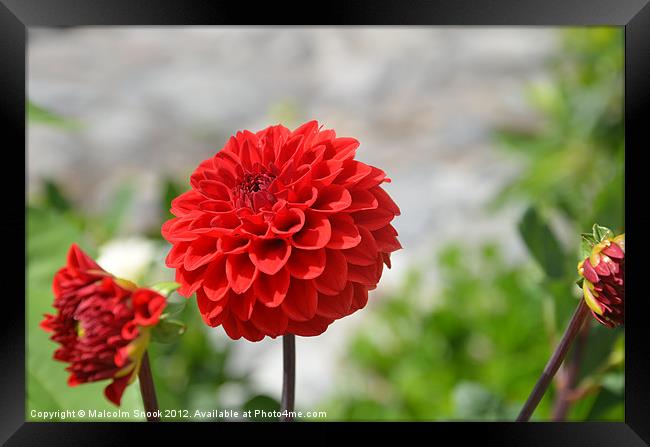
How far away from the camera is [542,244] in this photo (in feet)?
1.77

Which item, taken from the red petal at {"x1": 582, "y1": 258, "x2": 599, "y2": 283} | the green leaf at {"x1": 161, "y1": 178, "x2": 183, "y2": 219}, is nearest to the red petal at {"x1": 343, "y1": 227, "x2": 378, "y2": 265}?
the red petal at {"x1": 582, "y1": 258, "x2": 599, "y2": 283}

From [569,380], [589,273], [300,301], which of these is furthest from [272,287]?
[569,380]

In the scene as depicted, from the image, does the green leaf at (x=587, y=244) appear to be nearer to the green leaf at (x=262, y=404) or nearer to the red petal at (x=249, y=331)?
the red petal at (x=249, y=331)

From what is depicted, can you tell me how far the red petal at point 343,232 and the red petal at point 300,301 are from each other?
22 millimetres

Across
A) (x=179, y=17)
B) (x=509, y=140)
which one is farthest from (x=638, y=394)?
(x=509, y=140)

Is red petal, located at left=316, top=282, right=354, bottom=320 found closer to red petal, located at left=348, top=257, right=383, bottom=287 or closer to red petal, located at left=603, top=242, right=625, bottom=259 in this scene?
red petal, located at left=348, top=257, right=383, bottom=287

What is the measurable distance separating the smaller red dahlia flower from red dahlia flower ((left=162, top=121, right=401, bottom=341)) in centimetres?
9

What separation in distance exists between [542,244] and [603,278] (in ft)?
0.77

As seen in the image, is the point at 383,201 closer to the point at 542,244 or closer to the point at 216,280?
the point at 216,280

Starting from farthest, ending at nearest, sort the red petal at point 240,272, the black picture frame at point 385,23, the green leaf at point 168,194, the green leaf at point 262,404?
1. the green leaf at point 168,194
2. the green leaf at point 262,404
3. the black picture frame at point 385,23
4. the red petal at point 240,272

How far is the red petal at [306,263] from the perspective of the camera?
30 cm

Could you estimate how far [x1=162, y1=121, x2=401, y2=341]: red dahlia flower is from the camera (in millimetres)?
300

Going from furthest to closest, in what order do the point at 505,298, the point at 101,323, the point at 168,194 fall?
the point at 505,298 → the point at 168,194 → the point at 101,323

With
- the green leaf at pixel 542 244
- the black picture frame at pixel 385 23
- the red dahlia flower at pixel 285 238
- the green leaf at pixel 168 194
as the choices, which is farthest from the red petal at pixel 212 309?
the green leaf at pixel 168 194
